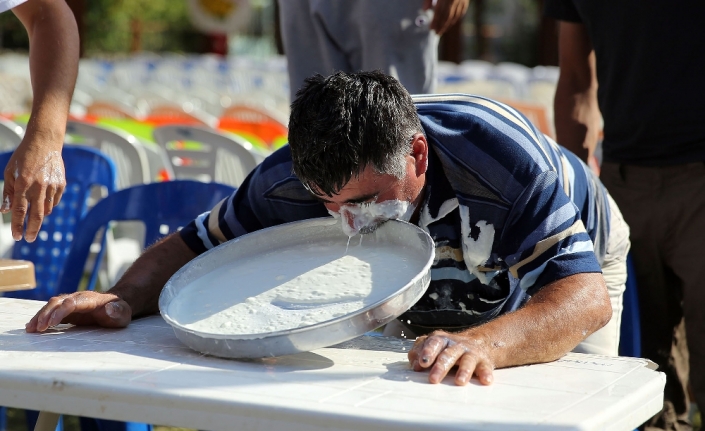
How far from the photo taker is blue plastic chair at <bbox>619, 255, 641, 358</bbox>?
220 centimetres

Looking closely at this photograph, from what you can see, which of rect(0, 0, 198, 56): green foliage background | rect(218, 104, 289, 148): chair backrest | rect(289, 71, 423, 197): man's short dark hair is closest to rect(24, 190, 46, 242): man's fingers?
rect(289, 71, 423, 197): man's short dark hair

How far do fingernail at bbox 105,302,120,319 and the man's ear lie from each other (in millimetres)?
645

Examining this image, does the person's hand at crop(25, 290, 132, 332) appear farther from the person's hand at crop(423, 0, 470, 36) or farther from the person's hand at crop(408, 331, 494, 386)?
the person's hand at crop(423, 0, 470, 36)

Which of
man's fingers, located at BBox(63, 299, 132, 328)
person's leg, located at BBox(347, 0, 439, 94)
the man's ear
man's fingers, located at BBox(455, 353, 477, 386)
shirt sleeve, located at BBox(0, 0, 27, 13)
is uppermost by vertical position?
shirt sleeve, located at BBox(0, 0, 27, 13)

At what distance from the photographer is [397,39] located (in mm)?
3035

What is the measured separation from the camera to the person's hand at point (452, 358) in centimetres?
129

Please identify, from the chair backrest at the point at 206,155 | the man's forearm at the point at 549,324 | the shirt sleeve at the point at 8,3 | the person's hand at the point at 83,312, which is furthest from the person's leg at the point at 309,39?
the man's forearm at the point at 549,324

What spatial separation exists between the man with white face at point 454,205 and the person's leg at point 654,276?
629mm

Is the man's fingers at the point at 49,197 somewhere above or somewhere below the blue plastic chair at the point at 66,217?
above

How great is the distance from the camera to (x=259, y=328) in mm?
1395

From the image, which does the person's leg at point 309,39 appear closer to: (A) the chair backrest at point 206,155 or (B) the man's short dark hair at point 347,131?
(A) the chair backrest at point 206,155

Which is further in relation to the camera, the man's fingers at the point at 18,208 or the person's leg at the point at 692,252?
the person's leg at the point at 692,252

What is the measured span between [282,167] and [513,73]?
959 centimetres

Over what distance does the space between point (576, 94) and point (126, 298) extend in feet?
5.51
